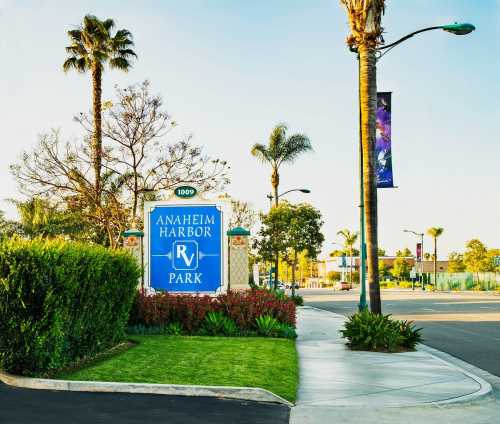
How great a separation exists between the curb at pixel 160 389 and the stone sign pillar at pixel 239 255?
371 inches

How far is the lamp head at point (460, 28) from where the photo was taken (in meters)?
16.9

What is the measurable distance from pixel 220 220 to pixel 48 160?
1635cm

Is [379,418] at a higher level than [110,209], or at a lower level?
lower

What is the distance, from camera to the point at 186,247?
1852 cm

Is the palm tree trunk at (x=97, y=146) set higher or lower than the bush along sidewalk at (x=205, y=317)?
higher

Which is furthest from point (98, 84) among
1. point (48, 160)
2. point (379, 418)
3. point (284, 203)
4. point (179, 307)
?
point (379, 418)

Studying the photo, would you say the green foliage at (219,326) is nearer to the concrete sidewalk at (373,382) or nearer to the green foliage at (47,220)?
the concrete sidewalk at (373,382)

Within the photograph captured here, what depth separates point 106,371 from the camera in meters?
10.6

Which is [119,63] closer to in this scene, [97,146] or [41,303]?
[97,146]

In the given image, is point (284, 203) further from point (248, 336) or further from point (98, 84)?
point (248, 336)

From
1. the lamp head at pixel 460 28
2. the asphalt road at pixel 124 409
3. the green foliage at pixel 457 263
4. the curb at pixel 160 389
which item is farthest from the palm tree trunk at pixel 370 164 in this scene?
the green foliage at pixel 457 263

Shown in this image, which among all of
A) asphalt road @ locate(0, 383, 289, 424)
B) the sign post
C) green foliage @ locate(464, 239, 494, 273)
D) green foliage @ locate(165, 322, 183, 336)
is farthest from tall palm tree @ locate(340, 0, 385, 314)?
green foliage @ locate(464, 239, 494, 273)

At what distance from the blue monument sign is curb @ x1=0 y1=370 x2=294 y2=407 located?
8.89 meters

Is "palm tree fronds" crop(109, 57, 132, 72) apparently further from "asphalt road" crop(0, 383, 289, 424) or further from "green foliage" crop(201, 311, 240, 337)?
"asphalt road" crop(0, 383, 289, 424)
